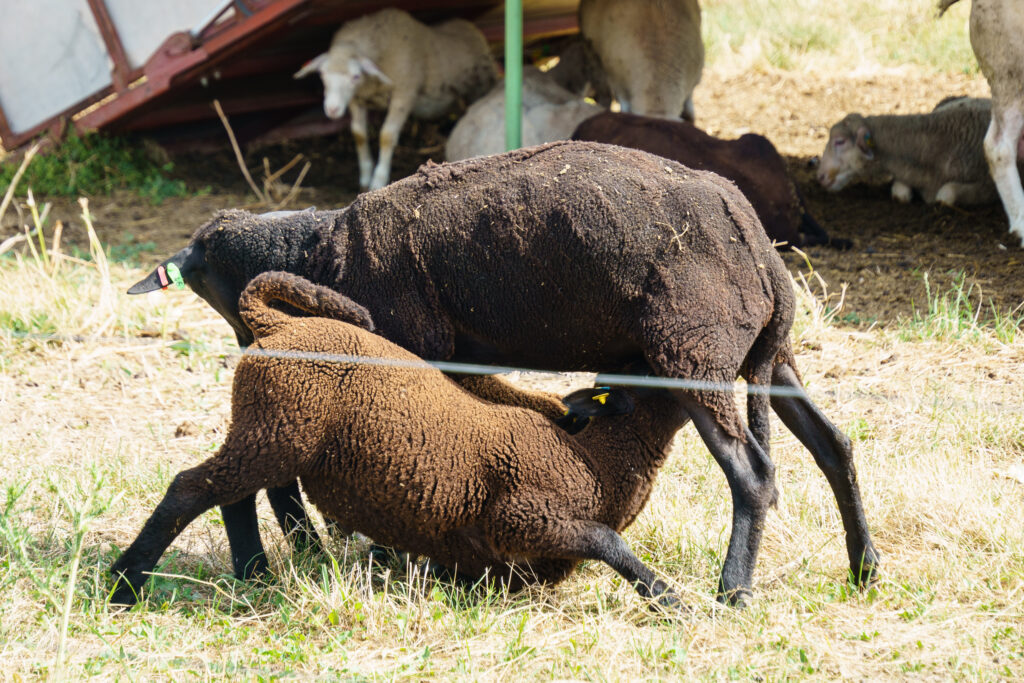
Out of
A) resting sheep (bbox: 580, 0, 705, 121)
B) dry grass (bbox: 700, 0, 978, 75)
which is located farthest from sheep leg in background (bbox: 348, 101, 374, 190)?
dry grass (bbox: 700, 0, 978, 75)

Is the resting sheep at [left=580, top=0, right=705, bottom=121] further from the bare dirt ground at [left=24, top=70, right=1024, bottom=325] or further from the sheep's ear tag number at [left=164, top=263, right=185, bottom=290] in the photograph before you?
the sheep's ear tag number at [left=164, top=263, right=185, bottom=290]

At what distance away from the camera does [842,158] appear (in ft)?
27.3

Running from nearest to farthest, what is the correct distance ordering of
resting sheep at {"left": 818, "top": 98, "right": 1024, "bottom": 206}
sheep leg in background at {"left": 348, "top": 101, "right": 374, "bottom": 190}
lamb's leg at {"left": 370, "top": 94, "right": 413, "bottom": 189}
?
1. resting sheep at {"left": 818, "top": 98, "right": 1024, "bottom": 206}
2. lamb's leg at {"left": 370, "top": 94, "right": 413, "bottom": 189}
3. sheep leg in background at {"left": 348, "top": 101, "right": 374, "bottom": 190}

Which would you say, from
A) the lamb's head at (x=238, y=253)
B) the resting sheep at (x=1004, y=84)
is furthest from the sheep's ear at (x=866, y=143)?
the lamb's head at (x=238, y=253)

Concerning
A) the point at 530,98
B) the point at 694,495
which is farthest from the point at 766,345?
the point at 530,98

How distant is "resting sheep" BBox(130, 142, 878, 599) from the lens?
9.98 ft

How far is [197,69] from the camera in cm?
793

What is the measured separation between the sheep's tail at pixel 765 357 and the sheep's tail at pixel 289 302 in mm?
1237

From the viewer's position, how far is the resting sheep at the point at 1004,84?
629cm

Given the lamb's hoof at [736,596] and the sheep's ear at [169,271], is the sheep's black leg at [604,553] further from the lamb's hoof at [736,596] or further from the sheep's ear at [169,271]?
the sheep's ear at [169,271]

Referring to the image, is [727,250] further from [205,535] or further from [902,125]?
[902,125]

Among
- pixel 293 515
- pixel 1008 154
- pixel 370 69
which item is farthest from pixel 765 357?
pixel 370 69

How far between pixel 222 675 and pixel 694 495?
1852 millimetres

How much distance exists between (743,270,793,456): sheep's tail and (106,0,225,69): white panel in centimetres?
600
